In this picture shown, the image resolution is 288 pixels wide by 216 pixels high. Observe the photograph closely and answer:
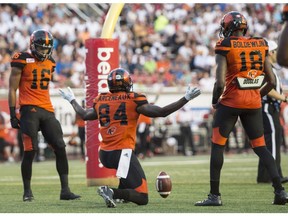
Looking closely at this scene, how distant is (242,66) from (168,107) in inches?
35.3

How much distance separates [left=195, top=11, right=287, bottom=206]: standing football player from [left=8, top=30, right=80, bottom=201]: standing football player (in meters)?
1.98

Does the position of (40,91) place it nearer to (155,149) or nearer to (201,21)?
(155,149)

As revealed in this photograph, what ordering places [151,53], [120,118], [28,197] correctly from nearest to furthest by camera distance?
[120,118] → [28,197] → [151,53]

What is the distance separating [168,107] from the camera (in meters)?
9.40

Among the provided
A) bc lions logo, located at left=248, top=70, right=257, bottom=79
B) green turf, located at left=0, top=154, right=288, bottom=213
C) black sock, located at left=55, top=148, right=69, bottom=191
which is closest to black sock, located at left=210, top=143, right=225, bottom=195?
green turf, located at left=0, top=154, right=288, bottom=213

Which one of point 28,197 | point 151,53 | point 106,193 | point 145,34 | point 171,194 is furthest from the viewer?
point 145,34

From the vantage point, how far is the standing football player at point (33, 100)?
10.6 m

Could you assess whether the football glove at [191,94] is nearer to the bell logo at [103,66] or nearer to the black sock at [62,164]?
the black sock at [62,164]

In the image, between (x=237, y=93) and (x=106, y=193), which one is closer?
(x=106, y=193)

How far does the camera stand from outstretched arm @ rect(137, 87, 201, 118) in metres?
9.30

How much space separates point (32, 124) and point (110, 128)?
131 cm

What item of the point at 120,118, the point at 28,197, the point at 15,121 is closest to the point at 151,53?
the point at 15,121

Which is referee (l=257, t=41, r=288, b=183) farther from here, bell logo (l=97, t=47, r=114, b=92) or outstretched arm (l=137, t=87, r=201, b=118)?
outstretched arm (l=137, t=87, r=201, b=118)

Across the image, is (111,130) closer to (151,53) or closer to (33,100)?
(33,100)
